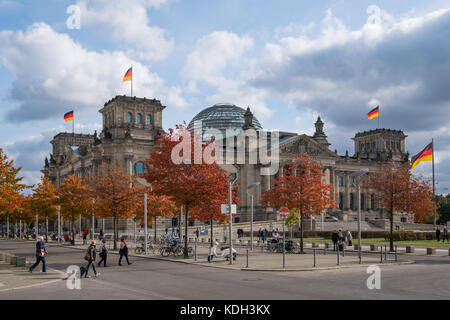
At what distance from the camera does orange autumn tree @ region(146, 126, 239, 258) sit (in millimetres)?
35312

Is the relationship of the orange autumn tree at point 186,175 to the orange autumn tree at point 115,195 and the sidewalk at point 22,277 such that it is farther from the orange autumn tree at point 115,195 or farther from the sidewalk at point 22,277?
the sidewalk at point 22,277

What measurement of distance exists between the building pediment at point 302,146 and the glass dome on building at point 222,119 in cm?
1710

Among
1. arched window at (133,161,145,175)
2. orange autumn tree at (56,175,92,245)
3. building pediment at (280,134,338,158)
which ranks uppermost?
building pediment at (280,134,338,158)

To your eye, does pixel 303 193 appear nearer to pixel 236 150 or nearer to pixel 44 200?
→ pixel 44 200

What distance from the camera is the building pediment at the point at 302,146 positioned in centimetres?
10306

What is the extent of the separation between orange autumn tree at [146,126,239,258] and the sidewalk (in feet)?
38.3

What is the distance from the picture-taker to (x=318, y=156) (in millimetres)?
109875

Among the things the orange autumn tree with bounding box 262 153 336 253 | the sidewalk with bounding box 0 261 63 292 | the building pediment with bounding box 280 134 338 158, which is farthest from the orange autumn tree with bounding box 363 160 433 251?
the building pediment with bounding box 280 134 338 158

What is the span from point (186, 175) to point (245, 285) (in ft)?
57.9

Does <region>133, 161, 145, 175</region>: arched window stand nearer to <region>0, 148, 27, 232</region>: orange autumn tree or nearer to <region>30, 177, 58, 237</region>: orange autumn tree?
<region>30, 177, 58, 237</region>: orange autumn tree

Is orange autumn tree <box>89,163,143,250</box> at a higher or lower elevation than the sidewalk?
higher

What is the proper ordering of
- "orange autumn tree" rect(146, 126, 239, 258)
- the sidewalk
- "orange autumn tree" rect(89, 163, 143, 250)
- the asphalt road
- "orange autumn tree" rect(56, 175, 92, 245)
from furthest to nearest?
"orange autumn tree" rect(56, 175, 92, 245), "orange autumn tree" rect(89, 163, 143, 250), "orange autumn tree" rect(146, 126, 239, 258), the sidewalk, the asphalt road

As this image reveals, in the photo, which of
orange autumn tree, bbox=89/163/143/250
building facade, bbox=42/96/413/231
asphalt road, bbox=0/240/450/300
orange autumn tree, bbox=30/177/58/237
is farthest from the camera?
building facade, bbox=42/96/413/231
